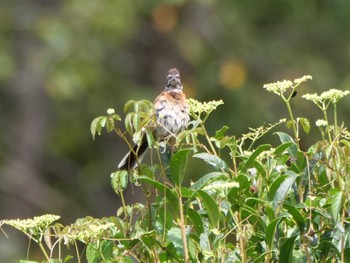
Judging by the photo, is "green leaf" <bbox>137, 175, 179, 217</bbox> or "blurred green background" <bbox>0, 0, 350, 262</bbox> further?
"blurred green background" <bbox>0, 0, 350, 262</bbox>

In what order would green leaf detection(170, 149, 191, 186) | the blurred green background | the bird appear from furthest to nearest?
1. the blurred green background
2. the bird
3. green leaf detection(170, 149, 191, 186)

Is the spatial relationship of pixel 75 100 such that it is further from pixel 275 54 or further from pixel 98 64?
pixel 275 54

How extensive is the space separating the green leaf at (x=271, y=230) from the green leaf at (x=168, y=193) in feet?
0.74

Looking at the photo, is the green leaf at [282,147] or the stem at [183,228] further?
the green leaf at [282,147]

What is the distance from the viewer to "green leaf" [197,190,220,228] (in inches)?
117

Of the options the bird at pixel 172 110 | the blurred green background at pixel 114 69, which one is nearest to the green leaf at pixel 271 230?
the bird at pixel 172 110

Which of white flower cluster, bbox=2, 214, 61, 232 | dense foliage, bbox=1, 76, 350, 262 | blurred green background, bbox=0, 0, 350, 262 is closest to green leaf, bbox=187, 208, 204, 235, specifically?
dense foliage, bbox=1, 76, 350, 262

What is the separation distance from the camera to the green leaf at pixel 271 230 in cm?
291

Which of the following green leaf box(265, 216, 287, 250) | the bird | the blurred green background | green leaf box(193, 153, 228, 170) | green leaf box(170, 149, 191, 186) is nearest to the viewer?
green leaf box(265, 216, 287, 250)

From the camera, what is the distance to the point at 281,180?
2.97 meters

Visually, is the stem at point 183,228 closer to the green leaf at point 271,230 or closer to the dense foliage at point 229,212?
the dense foliage at point 229,212

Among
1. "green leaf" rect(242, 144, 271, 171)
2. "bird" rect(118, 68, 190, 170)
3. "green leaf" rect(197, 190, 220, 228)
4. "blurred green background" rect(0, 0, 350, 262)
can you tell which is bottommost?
"green leaf" rect(197, 190, 220, 228)

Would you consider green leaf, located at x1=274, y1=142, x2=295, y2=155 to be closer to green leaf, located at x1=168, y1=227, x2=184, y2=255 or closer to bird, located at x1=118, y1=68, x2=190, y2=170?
green leaf, located at x1=168, y1=227, x2=184, y2=255

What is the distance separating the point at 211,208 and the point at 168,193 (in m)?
0.10
